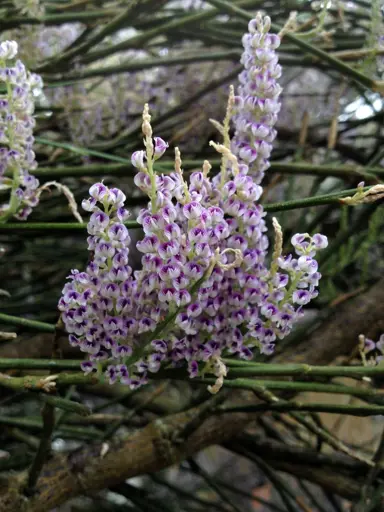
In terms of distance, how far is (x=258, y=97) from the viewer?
360 mm

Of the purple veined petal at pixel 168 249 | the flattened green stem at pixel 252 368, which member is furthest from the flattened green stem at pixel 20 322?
the purple veined petal at pixel 168 249

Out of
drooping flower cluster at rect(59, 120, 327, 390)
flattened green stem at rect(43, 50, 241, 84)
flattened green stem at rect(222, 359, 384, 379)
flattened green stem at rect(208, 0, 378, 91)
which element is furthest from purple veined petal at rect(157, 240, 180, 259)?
flattened green stem at rect(43, 50, 241, 84)

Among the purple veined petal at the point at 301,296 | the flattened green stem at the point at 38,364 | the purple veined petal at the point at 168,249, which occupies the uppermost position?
the purple veined petal at the point at 168,249

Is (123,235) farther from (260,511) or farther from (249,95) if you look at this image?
(260,511)

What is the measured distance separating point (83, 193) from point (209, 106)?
0.19 m

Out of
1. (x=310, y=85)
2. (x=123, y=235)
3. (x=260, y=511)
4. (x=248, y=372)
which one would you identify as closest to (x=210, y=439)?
(x=248, y=372)

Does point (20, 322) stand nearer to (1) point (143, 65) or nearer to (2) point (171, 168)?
(2) point (171, 168)

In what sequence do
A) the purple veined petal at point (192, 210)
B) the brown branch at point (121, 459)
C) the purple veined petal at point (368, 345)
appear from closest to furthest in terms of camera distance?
1. the purple veined petal at point (192, 210)
2. the purple veined petal at point (368, 345)
3. the brown branch at point (121, 459)

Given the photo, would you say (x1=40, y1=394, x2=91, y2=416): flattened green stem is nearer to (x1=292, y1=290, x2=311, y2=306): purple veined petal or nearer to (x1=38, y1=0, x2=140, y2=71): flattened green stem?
(x1=292, y1=290, x2=311, y2=306): purple veined petal

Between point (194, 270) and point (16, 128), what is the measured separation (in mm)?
158

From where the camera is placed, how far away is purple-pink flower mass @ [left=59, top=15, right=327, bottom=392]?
29 centimetres

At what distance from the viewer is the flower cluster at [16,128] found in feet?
1.21

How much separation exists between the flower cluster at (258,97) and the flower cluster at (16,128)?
0.41 ft

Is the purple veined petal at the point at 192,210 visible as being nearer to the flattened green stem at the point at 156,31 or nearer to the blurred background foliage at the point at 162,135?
the blurred background foliage at the point at 162,135
